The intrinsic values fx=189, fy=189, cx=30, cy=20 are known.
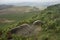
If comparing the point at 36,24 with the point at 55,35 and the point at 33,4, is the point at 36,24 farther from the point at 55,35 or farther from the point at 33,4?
the point at 33,4

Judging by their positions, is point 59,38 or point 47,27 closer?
point 59,38

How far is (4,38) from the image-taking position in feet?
52.0

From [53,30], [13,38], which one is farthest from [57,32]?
[13,38]

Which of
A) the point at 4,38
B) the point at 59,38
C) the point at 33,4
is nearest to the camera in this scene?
the point at 59,38

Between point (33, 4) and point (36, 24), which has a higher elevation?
point (36, 24)

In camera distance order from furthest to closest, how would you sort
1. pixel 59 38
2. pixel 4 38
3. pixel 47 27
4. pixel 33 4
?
pixel 33 4
pixel 47 27
pixel 4 38
pixel 59 38

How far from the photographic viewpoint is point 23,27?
54.7 ft

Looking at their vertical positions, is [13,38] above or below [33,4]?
above

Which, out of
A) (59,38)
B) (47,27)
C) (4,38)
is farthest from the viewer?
(47,27)

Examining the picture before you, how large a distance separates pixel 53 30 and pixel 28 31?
218 cm

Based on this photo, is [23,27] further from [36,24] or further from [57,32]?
[57,32]

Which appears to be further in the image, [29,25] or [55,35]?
[29,25]

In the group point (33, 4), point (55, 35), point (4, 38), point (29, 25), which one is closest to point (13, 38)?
point (4, 38)

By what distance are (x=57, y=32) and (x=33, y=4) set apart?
34360 mm
